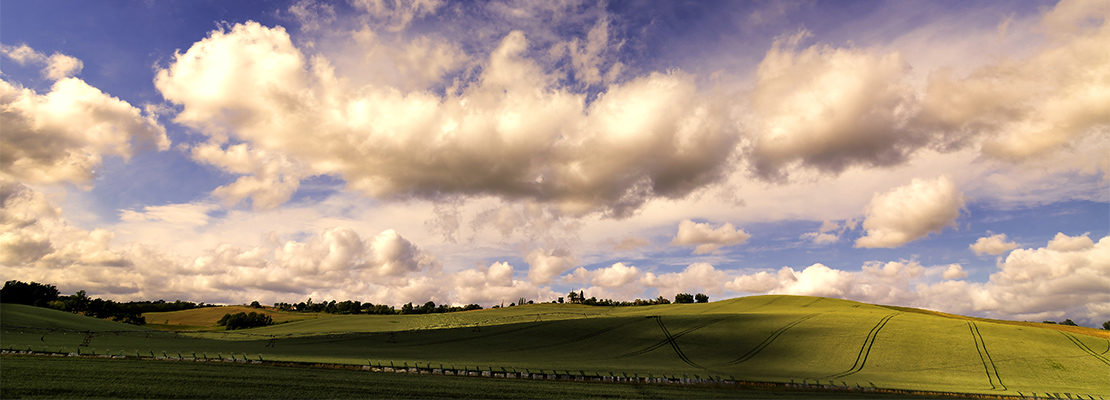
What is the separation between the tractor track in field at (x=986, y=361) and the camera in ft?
126

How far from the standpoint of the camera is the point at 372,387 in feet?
82.1

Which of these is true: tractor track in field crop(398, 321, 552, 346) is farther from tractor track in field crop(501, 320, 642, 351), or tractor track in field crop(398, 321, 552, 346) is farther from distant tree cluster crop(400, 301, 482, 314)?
distant tree cluster crop(400, 301, 482, 314)

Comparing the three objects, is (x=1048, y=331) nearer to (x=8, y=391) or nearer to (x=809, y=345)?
(x=809, y=345)

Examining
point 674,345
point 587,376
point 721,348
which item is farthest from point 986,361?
point 587,376

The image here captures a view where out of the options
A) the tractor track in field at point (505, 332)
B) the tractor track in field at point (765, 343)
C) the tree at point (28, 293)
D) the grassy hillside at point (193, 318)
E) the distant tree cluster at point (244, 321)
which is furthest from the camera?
the grassy hillside at point (193, 318)

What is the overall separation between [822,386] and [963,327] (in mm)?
37819

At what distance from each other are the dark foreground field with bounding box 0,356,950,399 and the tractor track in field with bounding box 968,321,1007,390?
43.9 ft

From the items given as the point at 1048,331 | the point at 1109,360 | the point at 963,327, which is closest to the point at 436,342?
the point at 963,327

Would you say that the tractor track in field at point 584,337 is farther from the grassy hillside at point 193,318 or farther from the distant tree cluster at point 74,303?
the distant tree cluster at point 74,303

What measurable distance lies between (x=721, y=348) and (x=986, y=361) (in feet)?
79.4

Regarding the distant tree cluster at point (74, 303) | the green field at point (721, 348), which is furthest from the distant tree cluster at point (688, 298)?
the distant tree cluster at point (74, 303)

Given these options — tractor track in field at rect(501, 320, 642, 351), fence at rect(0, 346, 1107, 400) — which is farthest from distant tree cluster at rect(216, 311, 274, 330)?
tractor track in field at rect(501, 320, 642, 351)

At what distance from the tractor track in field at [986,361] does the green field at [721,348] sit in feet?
0.40

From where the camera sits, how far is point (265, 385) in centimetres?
2362
